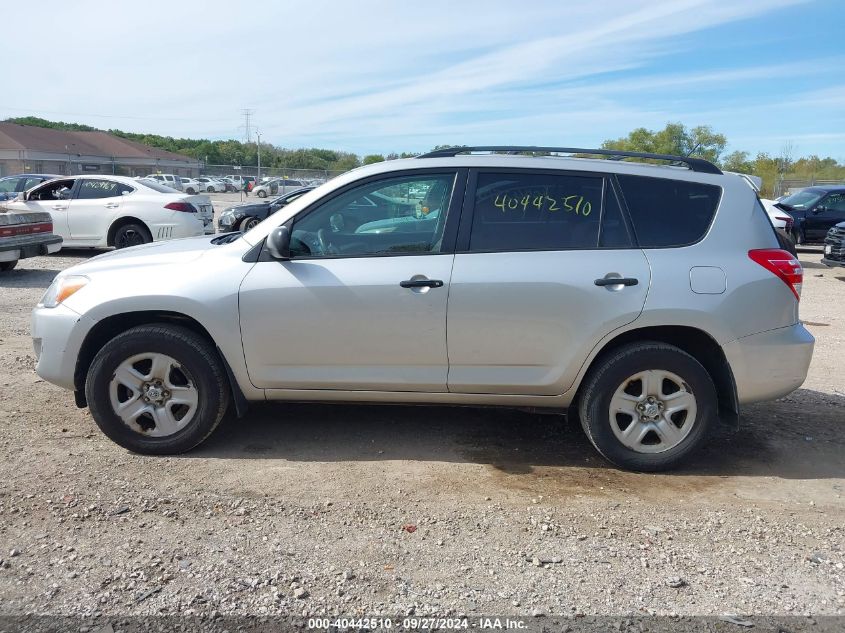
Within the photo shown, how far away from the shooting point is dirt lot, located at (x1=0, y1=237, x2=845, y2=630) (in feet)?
9.98

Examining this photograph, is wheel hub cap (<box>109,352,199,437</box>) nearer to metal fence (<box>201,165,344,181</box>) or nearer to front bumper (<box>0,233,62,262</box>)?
front bumper (<box>0,233,62,262</box>)

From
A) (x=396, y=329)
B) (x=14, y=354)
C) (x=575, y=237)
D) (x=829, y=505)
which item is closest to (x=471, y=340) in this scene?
(x=396, y=329)

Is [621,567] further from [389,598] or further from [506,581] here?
[389,598]

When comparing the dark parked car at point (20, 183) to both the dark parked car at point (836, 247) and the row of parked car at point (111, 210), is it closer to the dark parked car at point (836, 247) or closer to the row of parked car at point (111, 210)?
the row of parked car at point (111, 210)

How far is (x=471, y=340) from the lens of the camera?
Result: 421 cm

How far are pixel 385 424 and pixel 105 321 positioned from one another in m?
1.94

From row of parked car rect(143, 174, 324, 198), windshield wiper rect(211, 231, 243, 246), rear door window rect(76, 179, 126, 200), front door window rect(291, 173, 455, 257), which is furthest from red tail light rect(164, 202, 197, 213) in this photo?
row of parked car rect(143, 174, 324, 198)

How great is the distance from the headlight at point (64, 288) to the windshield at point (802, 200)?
56.3 feet

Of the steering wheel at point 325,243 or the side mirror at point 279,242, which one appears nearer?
the side mirror at point 279,242

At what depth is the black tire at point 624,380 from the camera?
13.7ft

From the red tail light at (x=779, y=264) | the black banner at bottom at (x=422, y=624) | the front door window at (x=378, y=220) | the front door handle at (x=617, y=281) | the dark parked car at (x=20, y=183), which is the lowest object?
the black banner at bottom at (x=422, y=624)

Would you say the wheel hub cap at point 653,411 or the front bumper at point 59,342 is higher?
the front bumper at point 59,342

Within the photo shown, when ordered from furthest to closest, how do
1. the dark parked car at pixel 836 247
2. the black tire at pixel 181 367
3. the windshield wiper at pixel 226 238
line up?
the dark parked car at pixel 836 247 < the windshield wiper at pixel 226 238 < the black tire at pixel 181 367

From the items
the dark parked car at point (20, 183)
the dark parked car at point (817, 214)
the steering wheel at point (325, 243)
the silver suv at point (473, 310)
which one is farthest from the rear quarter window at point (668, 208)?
the dark parked car at point (20, 183)
